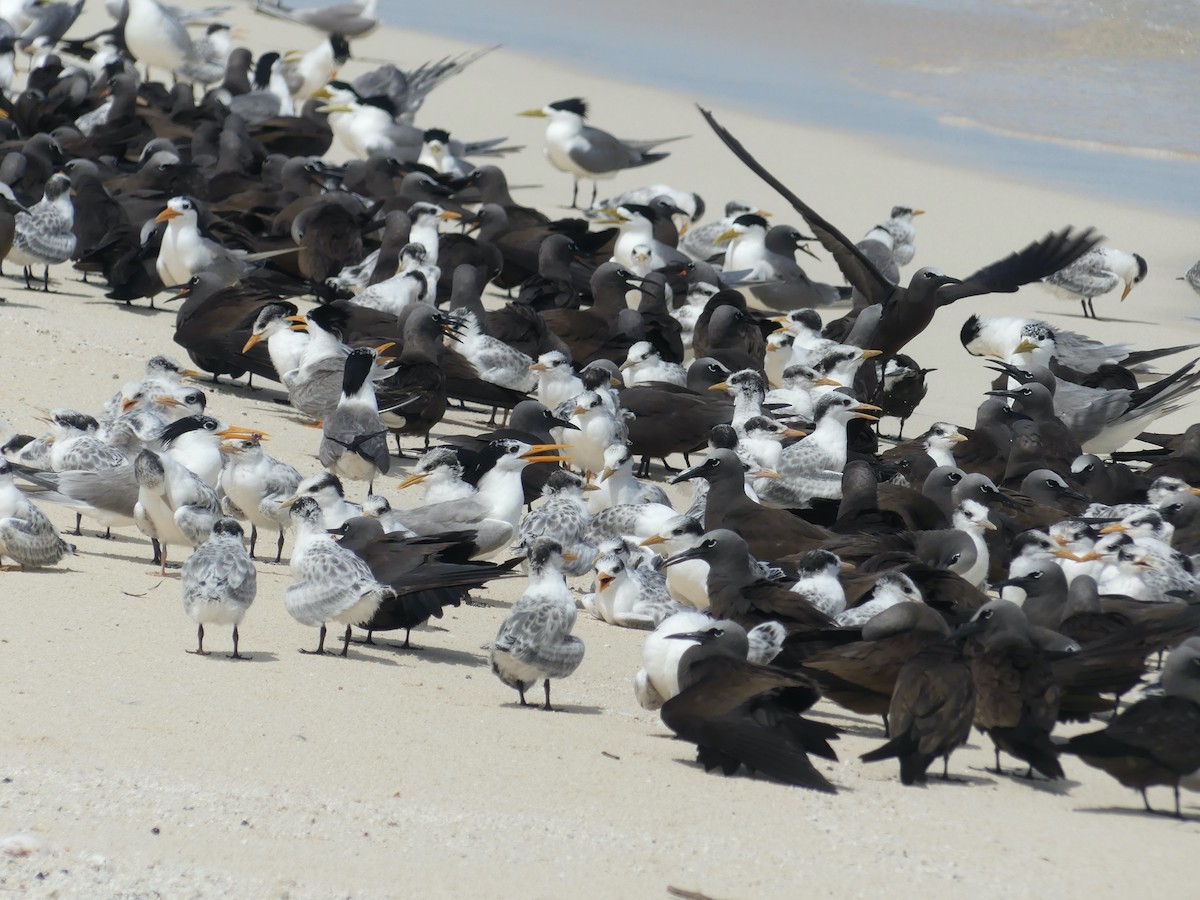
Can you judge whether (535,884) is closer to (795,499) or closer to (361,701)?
(361,701)

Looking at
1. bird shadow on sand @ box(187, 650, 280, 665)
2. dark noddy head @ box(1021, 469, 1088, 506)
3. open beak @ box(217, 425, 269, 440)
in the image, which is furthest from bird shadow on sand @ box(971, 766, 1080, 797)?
open beak @ box(217, 425, 269, 440)

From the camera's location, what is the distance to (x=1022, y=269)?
11.1 metres

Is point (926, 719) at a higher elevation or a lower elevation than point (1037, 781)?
higher

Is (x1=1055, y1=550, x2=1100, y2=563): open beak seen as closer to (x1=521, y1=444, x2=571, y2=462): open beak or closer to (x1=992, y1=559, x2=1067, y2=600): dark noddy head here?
(x1=992, y1=559, x2=1067, y2=600): dark noddy head

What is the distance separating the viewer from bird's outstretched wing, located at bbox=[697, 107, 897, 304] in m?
10.9

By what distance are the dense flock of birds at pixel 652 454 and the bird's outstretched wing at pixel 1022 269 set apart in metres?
0.03

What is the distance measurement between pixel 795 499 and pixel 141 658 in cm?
418

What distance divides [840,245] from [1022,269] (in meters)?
1.18

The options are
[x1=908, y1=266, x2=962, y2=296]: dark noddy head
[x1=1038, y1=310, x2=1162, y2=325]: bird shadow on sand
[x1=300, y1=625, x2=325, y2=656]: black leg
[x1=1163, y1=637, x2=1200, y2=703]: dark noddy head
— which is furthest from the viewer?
[x1=1038, y1=310, x2=1162, y2=325]: bird shadow on sand

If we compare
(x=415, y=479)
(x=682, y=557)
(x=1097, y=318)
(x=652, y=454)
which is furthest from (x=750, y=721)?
(x=1097, y=318)

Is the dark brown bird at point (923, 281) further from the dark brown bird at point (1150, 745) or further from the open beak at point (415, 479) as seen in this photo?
the dark brown bird at point (1150, 745)

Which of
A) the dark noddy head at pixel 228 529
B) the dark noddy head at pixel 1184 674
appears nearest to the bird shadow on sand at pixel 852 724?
the dark noddy head at pixel 1184 674

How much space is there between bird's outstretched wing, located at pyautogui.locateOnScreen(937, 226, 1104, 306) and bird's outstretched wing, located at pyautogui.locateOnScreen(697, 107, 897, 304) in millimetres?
447

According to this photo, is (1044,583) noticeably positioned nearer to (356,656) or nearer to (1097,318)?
(356,656)
